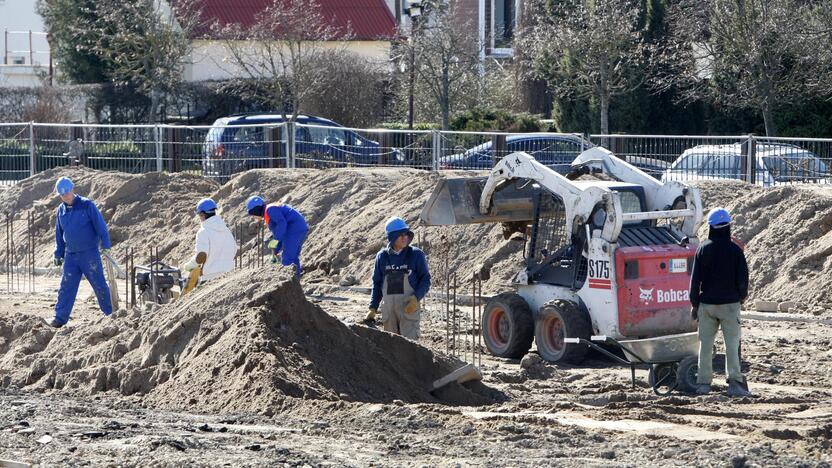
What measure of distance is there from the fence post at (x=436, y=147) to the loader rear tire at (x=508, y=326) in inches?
318

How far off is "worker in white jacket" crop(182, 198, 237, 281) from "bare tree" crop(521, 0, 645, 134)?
54.7ft

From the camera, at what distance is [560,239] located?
13.2m

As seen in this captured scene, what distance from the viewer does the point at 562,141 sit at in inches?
832

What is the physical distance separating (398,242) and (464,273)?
6538mm

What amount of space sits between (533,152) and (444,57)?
11.0 metres

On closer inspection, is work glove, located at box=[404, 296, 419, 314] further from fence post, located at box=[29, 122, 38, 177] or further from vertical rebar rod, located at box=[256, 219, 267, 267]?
fence post, located at box=[29, 122, 38, 177]

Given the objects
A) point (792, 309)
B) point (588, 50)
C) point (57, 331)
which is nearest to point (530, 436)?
point (57, 331)

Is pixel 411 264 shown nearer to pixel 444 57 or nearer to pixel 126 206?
pixel 126 206

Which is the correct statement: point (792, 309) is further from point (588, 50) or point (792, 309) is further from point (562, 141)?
point (588, 50)

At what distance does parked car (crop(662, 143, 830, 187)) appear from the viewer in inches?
735

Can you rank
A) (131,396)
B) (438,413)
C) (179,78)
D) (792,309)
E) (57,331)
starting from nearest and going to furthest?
(438,413) → (131,396) → (57,331) → (792,309) → (179,78)

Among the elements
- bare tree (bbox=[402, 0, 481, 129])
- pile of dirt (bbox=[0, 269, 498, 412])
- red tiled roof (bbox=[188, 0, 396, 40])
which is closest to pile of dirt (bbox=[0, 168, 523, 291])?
pile of dirt (bbox=[0, 269, 498, 412])

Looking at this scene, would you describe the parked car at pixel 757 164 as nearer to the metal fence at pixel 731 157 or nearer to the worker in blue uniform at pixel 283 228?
the metal fence at pixel 731 157

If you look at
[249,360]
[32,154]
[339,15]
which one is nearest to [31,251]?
[32,154]
